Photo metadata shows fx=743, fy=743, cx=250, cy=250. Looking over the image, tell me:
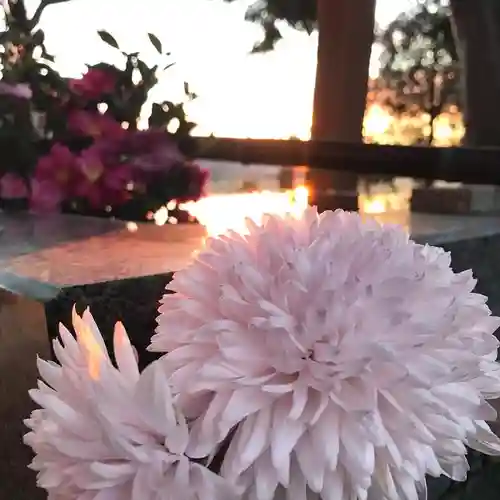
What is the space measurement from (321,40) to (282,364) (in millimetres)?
629

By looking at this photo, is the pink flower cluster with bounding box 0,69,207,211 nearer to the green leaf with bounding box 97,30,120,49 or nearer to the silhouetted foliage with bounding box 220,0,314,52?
the green leaf with bounding box 97,30,120,49

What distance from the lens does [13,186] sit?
0.77 m

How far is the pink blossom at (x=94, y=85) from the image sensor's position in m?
0.75

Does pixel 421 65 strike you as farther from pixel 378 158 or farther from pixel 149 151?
pixel 149 151

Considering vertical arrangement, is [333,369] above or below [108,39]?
below

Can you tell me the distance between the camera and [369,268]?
258mm

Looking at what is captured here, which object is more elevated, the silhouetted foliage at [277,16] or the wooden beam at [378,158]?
the silhouetted foliage at [277,16]

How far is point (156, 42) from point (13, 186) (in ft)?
0.73

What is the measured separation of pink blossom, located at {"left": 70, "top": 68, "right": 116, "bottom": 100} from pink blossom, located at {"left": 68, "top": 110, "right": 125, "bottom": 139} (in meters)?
0.02

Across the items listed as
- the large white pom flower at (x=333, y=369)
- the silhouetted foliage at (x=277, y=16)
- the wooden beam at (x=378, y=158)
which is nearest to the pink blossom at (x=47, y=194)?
the wooden beam at (x=378, y=158)

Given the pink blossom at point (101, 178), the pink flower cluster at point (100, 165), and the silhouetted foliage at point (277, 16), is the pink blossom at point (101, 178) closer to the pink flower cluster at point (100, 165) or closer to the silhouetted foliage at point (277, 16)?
the pink flower cluster at point (100, 165)

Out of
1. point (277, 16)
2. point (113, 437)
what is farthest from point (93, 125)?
point (113, 437)

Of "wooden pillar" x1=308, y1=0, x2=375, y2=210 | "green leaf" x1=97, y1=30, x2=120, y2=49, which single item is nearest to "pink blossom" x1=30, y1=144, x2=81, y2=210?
"green leaf" x1=97, y1=30, x2=120, y2=49

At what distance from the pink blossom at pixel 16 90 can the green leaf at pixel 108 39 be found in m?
0.10
